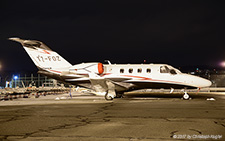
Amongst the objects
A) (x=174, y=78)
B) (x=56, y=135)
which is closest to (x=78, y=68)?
(x=174, y=78)

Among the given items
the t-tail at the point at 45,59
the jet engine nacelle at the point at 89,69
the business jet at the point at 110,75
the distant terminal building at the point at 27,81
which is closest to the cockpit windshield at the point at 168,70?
the business jet at the point at 110,75

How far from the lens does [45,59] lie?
25719mm

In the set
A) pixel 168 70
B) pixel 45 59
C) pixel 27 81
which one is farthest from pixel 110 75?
pixel 27 81

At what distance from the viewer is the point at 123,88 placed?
24891 millimetres

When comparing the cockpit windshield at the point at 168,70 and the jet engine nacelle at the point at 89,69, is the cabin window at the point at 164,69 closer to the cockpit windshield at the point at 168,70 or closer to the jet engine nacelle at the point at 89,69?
the cockpit windshield at the point at 168,70

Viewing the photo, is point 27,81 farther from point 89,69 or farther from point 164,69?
point 164,69

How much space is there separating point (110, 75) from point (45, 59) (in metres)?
6.90

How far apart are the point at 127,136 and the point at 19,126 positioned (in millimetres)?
4591

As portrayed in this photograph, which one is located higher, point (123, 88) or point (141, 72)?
point (141, 72)

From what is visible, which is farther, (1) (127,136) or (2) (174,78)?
(2) (174,78)

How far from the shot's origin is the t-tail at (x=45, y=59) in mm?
25469

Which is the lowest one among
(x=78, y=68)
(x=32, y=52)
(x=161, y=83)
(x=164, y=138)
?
(x=164, y=138)

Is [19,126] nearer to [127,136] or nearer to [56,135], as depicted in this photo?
[56,135]

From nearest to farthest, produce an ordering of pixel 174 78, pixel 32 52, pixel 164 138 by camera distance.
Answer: pixel 164 138, pixel 174 78, pixel 32 52
